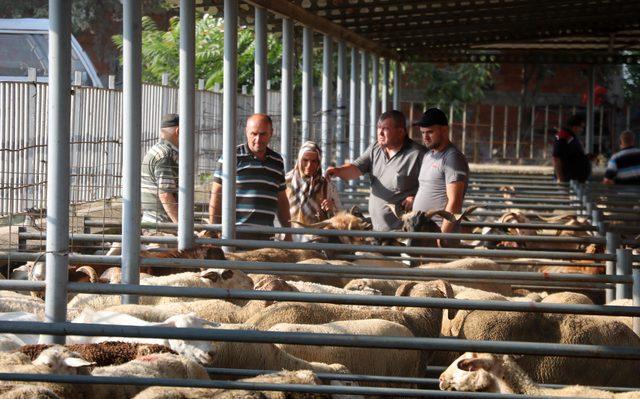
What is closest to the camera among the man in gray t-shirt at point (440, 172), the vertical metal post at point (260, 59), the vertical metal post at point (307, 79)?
the man in gray t-shirt at point (440, 172)

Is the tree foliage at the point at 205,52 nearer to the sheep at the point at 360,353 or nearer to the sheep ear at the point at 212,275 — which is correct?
the sheep ear at the point at 212,275

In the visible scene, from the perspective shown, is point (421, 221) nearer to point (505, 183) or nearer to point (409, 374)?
point (409, 374)

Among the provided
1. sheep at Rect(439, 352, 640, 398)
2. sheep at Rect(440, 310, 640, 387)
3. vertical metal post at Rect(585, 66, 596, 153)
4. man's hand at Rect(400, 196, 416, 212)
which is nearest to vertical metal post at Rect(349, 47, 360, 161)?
vertical metal post at Rect(585, 66, 596, 153)

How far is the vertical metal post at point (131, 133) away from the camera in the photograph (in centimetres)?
645

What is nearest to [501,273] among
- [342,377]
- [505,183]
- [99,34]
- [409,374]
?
[409,374]

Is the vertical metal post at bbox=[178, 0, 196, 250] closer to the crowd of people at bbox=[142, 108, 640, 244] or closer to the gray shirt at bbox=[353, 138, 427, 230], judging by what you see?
the crowd of people at bbox=[142, 108, 640, 244]

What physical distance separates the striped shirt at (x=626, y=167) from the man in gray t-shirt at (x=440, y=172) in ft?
21.9

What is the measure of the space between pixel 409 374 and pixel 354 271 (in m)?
0.74

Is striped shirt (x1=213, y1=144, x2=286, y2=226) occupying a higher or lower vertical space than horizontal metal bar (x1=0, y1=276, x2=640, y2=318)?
higher

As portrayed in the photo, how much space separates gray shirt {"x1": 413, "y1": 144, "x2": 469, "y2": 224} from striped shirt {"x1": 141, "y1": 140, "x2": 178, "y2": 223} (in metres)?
2.05

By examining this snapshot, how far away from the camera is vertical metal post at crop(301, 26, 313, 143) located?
13.1m

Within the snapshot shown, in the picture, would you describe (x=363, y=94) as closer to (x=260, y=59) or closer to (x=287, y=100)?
(x=287, y=100)

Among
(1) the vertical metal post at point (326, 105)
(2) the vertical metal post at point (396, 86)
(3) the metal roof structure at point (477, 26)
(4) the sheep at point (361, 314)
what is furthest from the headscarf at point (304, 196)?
(2) the vertical metal post at point (396, 86)

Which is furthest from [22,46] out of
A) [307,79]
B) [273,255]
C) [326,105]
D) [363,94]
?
[273,255]
